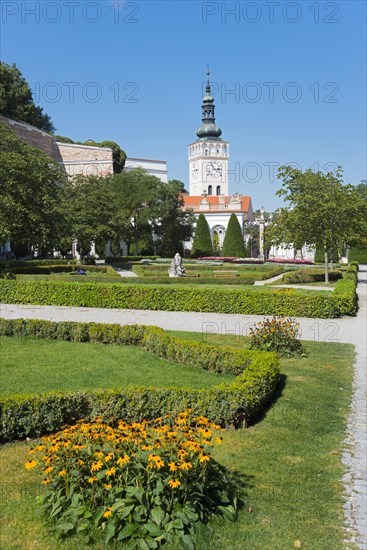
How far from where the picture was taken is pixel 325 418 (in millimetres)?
6410

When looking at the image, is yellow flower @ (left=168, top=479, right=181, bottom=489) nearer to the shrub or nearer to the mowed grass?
the shrub

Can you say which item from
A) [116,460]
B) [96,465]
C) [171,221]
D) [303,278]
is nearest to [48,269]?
[303,278]

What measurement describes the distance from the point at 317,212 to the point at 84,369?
1719 centimetres

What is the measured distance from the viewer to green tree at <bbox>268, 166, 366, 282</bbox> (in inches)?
910

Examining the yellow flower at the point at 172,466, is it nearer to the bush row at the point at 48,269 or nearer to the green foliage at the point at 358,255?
the bush row at the point at 48,269

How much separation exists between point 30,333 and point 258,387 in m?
6.75

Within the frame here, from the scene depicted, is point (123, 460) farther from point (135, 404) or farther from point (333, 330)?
point (333, 330)

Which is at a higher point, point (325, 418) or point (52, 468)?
point (52, 468)

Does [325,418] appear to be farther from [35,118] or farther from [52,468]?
[35,118]

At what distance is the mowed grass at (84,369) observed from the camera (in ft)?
24.9

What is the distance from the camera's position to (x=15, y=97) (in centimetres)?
5291

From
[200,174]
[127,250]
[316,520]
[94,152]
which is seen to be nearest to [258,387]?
[316,520]

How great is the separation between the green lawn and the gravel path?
12cm

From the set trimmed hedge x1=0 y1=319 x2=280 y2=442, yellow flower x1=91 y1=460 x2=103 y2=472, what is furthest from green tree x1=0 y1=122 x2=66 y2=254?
yellow flower x1=91 y1=460 x2=103 y2=472
